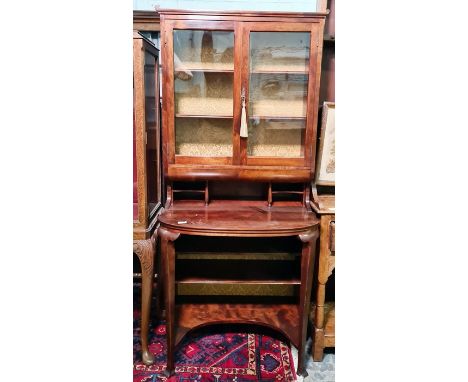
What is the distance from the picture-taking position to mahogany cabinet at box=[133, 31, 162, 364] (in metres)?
1.51

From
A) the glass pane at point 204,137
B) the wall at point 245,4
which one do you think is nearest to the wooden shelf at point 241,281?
the glass pane at point 204,137

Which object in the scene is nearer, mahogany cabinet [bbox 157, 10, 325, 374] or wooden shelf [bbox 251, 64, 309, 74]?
mahogany cabinet [bbox 157, 10, 325, 374]

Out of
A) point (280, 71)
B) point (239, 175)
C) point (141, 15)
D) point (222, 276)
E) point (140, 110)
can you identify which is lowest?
point (222, 276)

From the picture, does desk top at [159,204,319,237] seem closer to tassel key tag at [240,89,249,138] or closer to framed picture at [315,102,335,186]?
framed picture at [315,102,335,186]

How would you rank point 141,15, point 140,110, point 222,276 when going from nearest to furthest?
point 140,110
point 222,276
point 141,15

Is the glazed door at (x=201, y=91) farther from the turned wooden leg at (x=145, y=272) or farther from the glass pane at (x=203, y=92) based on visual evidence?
the turned wooden leg at (x=145, y=272)

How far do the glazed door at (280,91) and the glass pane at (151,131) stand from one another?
0.44m

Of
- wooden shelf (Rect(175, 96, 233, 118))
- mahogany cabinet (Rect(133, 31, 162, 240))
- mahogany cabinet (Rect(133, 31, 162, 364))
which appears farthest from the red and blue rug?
wooden shelf (Rect(175, 96, 233, 118))

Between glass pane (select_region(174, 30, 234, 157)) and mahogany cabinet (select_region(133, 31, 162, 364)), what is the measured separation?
0.41ft

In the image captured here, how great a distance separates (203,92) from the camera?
1.83 metres

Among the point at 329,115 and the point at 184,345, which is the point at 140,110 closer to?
the point at 329,115
